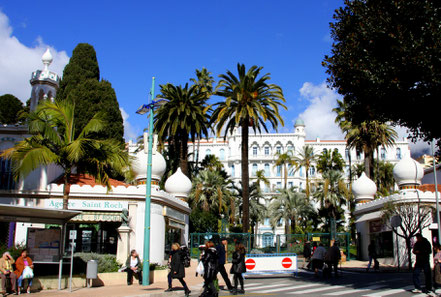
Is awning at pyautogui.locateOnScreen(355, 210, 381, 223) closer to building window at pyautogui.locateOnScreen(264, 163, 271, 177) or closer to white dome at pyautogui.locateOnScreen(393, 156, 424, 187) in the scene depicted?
white dome at pyautogui.locateOnScreen(393, 156, 424, 187)

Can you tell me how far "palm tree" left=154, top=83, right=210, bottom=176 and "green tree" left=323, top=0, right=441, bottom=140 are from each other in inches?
908

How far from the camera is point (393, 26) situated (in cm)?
1312

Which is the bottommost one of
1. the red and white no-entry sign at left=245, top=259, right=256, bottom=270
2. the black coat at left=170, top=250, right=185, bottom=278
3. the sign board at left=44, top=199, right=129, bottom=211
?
the red and white no-entry sign at left=245, top=259, right=256, bottom=270

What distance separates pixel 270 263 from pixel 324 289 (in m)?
4.98

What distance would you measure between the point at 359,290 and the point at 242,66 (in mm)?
21133

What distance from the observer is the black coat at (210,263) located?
12.3m

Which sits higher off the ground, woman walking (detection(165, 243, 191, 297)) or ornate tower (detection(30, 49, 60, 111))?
ornate tower (detection(30, 49, 60, 111))

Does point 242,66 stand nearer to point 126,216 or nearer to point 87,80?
point 126,216

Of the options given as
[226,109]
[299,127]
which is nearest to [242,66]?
[226,109]

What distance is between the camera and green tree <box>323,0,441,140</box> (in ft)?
41.0

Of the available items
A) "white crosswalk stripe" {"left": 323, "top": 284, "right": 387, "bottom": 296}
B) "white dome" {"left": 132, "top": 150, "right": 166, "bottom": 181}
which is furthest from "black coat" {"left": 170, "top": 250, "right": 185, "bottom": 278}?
"white dome" {"left": 132, "top": 150, "right": 166, "bottom": 181}

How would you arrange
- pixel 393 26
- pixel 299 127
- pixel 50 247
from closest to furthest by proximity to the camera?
1. pixel 393 26
2. pixel 50 247
3. pixel 299 127

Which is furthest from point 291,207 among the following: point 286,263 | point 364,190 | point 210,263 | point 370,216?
point 210,263

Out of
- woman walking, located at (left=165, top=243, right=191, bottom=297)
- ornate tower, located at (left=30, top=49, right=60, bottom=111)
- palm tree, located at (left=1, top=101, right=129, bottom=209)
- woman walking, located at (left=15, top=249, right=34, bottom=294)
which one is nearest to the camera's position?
woman walking, located at (left=165, top=243, right=191, bottom=297)
